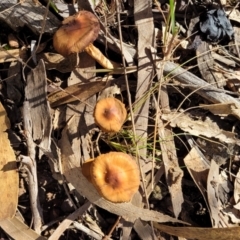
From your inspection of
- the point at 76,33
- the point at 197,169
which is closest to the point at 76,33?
the point at 76,33

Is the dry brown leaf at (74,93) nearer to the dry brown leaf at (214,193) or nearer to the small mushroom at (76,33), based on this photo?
the small mushroom at (76,33)

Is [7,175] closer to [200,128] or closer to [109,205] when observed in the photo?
[109,205]

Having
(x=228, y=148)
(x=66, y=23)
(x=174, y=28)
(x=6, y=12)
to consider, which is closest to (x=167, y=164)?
(x=228, y=148)

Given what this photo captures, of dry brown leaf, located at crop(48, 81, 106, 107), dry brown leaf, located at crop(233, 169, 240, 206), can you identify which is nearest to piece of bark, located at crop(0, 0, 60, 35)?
dry brown leaf, located at crop(48, 81, 106, 107)

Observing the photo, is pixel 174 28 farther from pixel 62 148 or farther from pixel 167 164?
pixel 62 148

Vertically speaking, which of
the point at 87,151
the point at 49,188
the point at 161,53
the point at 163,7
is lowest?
the point at 49,188

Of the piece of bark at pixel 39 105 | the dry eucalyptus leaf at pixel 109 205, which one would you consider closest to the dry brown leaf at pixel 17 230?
the dry eucalyptus leaf at pixel 109 205

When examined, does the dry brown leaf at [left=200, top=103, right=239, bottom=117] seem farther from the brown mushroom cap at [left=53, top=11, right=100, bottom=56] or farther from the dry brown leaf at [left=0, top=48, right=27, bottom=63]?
the dry brown leaf at [left=0, top=48, right=27, bottom=63]
